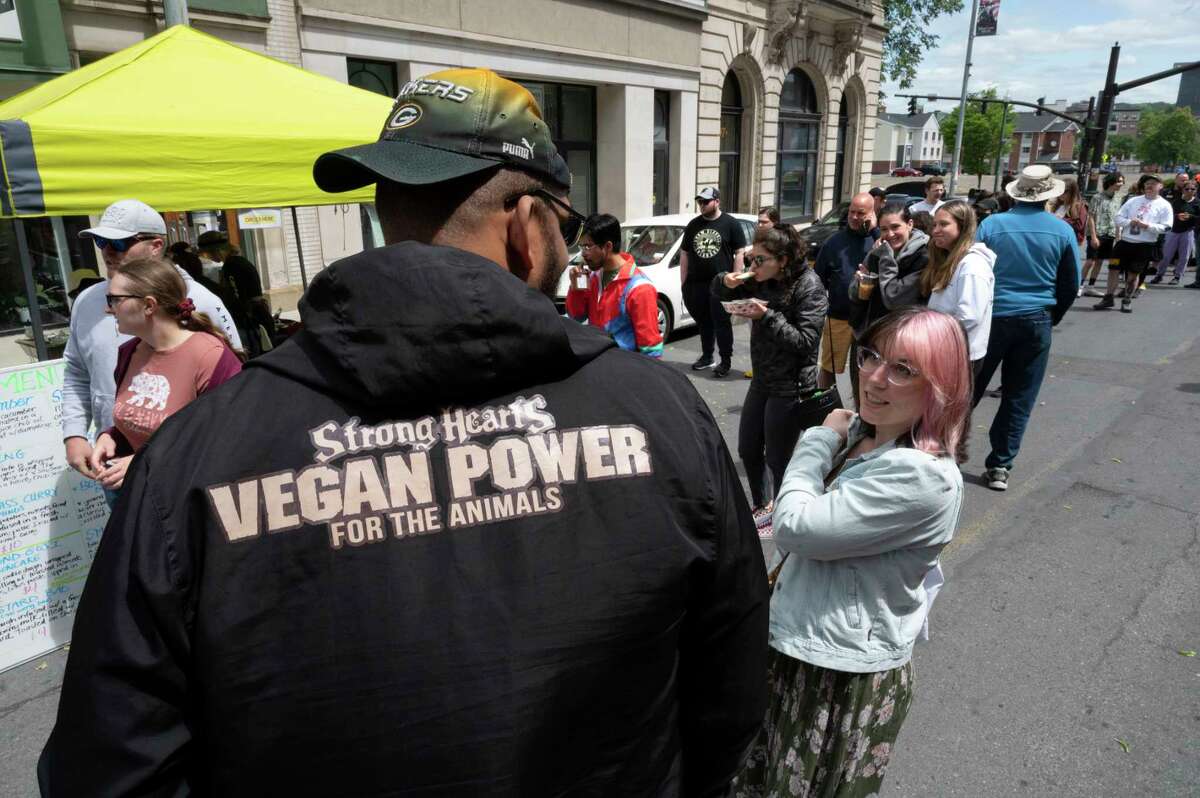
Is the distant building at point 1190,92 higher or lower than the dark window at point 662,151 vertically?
higher

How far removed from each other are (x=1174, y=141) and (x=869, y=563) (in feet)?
471

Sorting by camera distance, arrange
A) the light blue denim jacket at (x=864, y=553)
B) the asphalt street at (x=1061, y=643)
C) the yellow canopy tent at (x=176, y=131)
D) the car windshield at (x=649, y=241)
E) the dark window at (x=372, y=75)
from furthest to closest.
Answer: the dark window at (x=372, y=75)
the car windshield at (x=649, y=241)
the yellow canopy tent at (x=176, y=131)
the asphalt street at (x=1061, y=643)
the light blue denim jacket at (x=864, y=553)

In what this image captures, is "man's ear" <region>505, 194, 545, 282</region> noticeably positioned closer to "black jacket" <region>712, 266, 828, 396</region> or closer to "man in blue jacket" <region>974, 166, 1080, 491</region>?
"black jacket" <region>712, 266, 828, 396</region>

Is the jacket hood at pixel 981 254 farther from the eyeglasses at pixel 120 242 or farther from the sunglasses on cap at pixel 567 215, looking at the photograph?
the eyeglasses at pixel 120 242

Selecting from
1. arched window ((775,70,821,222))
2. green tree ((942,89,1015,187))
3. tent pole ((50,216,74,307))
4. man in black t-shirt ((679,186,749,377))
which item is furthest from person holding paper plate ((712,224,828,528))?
green tree ((942,89,1015,187))

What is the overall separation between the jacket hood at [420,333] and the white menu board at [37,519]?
323 centimetres

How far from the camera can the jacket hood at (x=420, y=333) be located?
0.92m

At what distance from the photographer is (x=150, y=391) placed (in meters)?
2.89

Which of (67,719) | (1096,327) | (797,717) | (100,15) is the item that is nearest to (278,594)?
(67,719)

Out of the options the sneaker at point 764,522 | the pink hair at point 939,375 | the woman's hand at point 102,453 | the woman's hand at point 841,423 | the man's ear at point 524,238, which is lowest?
the sneaker at point 764,522

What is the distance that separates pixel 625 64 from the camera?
15.8m

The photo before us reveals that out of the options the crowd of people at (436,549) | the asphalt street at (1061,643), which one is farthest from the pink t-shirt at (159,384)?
the crowd of people at (436,549)

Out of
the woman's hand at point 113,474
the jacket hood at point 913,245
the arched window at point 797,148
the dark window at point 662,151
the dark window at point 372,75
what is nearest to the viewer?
the woman's hand at point 113,474

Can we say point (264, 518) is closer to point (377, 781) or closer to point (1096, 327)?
point (377, 781)
